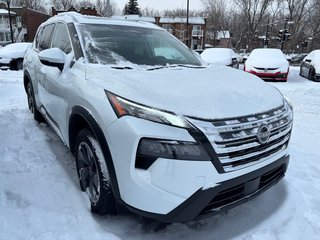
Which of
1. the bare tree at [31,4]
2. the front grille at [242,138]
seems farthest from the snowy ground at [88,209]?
the bare tree at [31,4]

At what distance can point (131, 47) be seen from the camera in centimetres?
329

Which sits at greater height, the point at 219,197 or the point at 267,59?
the point at 219,197

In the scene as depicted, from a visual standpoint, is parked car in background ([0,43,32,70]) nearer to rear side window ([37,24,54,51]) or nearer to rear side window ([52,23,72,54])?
rear side window ([37,24,54,51])

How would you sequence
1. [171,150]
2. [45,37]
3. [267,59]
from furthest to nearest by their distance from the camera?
1. [267,59]
2. [45,37]
3. [171,150]

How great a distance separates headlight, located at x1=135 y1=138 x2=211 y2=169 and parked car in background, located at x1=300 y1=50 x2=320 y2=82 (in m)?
11.3

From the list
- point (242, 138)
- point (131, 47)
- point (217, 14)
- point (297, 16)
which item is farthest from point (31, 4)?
point (242, 138)

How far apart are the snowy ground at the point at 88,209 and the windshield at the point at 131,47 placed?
4.44 ft

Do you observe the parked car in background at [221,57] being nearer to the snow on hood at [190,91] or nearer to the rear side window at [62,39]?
the rear side window at [62,39]

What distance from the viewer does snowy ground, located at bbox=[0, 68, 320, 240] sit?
7.75 feet

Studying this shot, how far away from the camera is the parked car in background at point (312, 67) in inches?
454

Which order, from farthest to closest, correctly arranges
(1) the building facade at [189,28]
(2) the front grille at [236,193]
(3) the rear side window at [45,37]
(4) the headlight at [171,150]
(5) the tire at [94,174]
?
(1) the building facade at [189,28], (3) the rear side window at [45,37], (5) the tire at [94,174], (2) the front grille at [236,193], (4) the headlight at [171,150]

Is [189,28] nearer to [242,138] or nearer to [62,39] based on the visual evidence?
[62,39]

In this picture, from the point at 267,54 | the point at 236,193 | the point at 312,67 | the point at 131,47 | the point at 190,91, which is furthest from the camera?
the point at 267,54

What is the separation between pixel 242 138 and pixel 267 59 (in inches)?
426
